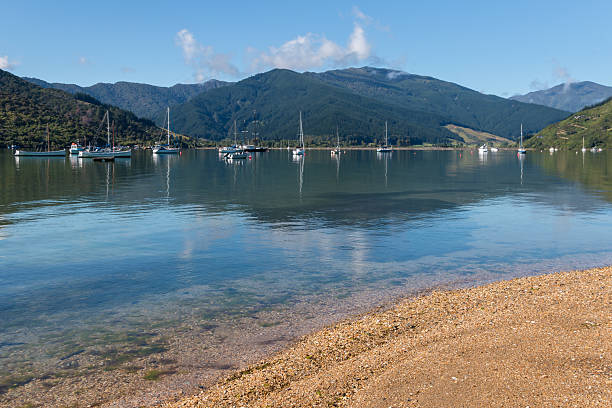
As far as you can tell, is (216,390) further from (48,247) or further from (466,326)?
(48,247)

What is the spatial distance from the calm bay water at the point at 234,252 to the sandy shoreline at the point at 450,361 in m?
5.45

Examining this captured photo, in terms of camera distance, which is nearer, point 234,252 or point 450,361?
point 450,361

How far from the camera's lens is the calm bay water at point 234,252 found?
20.5 m

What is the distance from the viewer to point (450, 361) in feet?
43.4

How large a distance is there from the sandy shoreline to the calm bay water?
17.9ft

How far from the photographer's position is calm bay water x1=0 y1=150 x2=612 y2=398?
20.5 m

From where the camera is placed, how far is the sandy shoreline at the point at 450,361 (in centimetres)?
1138

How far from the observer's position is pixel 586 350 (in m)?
13.4

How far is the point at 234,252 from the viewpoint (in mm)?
31859

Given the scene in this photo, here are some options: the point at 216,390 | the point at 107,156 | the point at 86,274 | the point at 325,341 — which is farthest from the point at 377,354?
the point at 107,156

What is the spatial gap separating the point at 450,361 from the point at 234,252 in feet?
68.0

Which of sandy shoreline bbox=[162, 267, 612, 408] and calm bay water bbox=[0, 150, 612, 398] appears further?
calm bay water bbox=[0, 150, 612, 398]

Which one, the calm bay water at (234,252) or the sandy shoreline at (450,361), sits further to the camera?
the calm bay water at (234,252)

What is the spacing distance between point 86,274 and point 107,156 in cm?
17385
